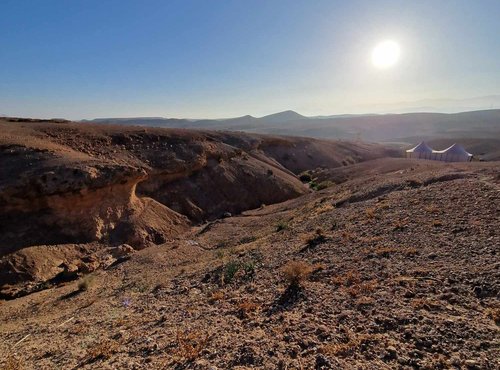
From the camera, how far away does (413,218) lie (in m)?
11.8

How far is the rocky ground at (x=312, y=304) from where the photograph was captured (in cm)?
564

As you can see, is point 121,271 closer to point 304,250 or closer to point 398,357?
point 304,250

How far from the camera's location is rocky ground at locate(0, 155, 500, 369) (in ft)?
18.5

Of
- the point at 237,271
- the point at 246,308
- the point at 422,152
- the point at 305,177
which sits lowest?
the point at 305,177

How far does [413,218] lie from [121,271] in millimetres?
11145

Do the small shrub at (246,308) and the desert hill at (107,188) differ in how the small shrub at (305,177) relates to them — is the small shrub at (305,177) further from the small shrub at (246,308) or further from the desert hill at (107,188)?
the small shrub at (246,308)

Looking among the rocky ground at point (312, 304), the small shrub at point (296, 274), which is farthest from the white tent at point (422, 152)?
the small shrub at point (296, 274)

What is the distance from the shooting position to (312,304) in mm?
7477

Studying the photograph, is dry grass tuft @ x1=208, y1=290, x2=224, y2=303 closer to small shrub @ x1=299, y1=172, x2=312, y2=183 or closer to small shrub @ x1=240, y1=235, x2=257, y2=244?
small shrub @ x1=240, y1=235, x2=257, y2=244

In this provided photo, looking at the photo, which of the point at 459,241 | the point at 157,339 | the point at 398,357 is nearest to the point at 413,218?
the point at 459,241

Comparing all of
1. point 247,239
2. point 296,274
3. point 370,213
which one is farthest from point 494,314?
point 247,239

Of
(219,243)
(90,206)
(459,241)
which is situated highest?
(459,241)

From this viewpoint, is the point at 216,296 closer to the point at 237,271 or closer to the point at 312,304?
the point at 237,271

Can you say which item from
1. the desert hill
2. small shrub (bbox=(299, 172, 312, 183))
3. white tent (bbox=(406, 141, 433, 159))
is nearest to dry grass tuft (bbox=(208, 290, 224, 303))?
the desert hill
